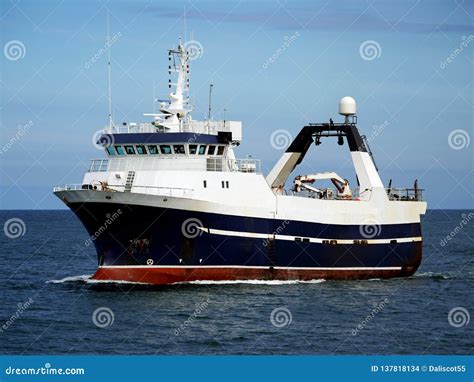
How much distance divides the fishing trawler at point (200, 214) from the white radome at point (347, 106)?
16.0 ft

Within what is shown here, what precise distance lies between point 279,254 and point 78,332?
12.1 m

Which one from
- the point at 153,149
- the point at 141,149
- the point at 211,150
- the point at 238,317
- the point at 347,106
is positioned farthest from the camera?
the point at 347,106

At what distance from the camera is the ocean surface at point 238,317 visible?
3102 centimetres

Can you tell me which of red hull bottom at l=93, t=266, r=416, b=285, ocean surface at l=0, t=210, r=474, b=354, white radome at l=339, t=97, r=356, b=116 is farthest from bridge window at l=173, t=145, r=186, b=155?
white radome at l=339, t=97, r=356, b=116

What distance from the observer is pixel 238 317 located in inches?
1388

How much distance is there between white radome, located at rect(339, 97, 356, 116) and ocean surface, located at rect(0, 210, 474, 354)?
869 centimetres

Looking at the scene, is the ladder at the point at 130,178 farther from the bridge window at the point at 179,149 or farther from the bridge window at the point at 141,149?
the bridge window at the point at 179,149

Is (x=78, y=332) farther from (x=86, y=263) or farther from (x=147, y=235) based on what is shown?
(x=86, y=263)

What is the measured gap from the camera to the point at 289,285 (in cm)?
4241

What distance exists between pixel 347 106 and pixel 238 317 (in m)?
17.3

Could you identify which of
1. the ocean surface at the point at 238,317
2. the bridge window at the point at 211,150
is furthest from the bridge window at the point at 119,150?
the ocean surface at the point at 238,317

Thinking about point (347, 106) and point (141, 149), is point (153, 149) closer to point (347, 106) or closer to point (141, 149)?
point (141, 149)

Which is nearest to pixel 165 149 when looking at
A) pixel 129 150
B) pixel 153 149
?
pixel 153 149

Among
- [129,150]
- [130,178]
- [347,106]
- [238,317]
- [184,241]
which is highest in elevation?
[347,106]
